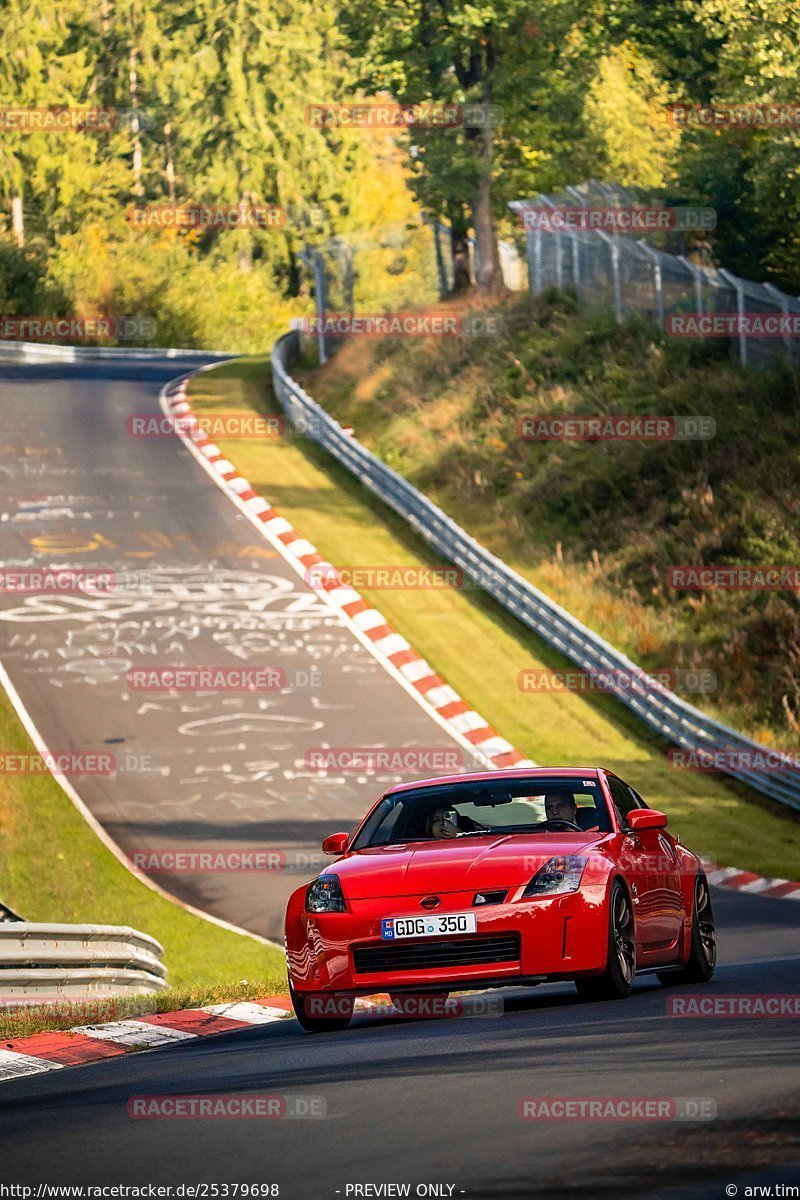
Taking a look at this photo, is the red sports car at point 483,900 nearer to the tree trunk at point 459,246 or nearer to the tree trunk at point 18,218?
the tree trunk at point 459,246

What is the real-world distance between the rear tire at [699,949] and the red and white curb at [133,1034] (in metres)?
1.80

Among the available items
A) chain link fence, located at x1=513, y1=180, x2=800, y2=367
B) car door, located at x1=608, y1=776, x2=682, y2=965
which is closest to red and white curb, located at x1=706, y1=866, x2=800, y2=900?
car door, located at x1=608, y1=776, x2=682, y2=965

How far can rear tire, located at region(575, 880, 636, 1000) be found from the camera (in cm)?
969

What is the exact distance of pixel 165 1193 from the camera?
5.49m

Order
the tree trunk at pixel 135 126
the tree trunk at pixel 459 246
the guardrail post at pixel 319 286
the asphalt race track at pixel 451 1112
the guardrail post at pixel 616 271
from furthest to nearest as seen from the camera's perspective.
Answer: the tree trunk at pixel 135 126 → the tree trunk at pixel 459 246 → the guardrail post at pixel 319 286 → the guardrail post at pixel 616 271 → the asphalt race track at pixel 451 1112

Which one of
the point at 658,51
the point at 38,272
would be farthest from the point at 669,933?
the point at 38,272

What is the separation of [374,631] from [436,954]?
723 inches

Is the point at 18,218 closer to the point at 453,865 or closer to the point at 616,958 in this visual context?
the point at 453,865

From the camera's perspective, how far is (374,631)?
27812mm

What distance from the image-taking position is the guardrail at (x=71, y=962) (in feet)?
37.6

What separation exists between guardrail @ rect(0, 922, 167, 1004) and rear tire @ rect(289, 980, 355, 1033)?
2229mm

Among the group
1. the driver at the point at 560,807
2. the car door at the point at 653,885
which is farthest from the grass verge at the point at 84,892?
the driver at the point at 560,807

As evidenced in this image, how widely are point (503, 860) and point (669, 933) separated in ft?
5.75

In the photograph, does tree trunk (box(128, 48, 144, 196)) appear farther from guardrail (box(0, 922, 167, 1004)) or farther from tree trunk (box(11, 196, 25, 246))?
guardrail (box(0, 922, 167, 1004))
